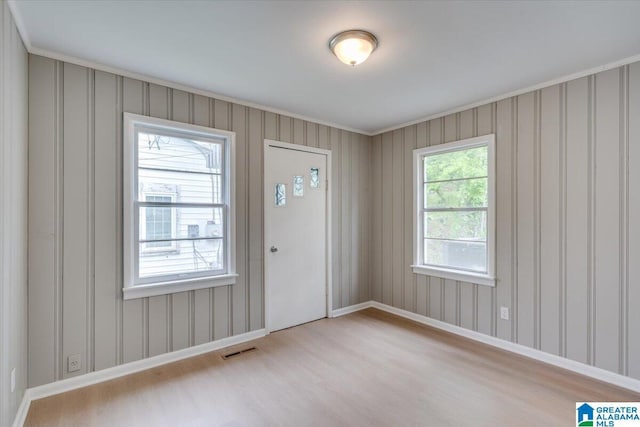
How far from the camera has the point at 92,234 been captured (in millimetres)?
2455

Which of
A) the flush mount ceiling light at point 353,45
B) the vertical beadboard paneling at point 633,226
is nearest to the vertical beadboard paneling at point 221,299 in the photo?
the flush mount ceiling light at point 353,45

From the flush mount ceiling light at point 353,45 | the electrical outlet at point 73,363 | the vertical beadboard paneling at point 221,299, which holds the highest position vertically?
the flush mount ceiling light at point 353,45

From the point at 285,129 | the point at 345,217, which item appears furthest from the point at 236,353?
the point at 285,129

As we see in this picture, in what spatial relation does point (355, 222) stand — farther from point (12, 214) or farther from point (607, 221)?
point (12, 214)

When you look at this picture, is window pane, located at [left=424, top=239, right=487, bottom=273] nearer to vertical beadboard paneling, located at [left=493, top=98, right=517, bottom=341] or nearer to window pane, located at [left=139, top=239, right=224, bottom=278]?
vertical beadboard paneling, located at [left=493, top=98, right=517, bottom=341]

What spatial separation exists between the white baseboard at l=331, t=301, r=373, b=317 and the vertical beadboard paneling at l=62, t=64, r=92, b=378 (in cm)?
265

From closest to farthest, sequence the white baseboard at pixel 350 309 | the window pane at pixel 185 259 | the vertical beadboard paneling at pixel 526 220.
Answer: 1. the window pane at pixel 185 259
2. the vertical beadboard paneling at pixel 526 220
3. the white baseboard at pixel 350 309

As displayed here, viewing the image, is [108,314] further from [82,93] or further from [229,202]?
[82,93]

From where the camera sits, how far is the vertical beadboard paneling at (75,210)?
7.70 ft

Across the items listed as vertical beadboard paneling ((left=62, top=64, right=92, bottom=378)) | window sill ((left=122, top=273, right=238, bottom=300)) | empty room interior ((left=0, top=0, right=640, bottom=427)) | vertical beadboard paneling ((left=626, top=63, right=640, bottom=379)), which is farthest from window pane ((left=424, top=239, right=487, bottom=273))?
vertical beadboard paneling ((left=62, top=64, right=92, bottom=378))

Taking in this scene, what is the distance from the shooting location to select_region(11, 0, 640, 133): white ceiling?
180cm

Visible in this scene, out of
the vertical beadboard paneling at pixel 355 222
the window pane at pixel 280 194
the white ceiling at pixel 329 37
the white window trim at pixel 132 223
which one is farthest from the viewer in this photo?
the vertical beadboard paneling at pixel 355 222

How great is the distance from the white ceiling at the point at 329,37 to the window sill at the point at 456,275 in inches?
73.6

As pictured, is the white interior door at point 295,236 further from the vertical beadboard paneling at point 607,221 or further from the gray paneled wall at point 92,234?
the vertical beadboard paneling at point 607,221
